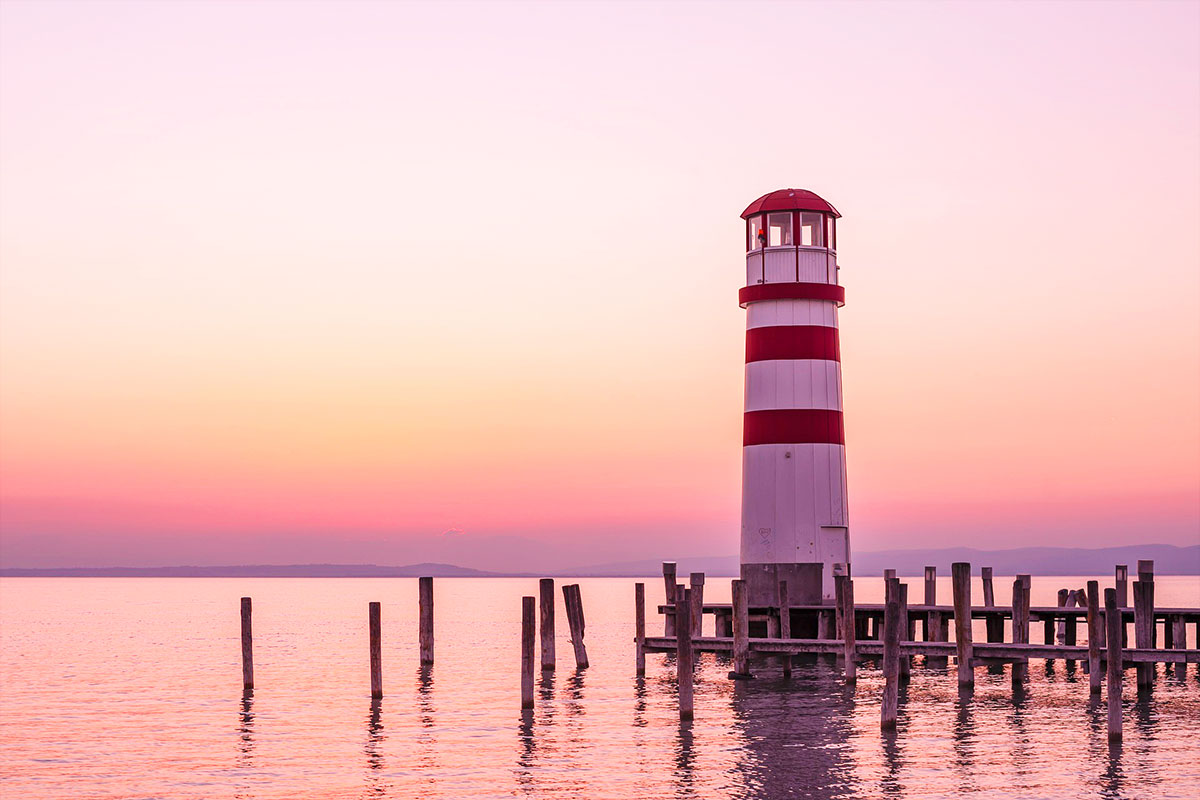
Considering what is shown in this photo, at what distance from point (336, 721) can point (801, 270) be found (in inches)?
650

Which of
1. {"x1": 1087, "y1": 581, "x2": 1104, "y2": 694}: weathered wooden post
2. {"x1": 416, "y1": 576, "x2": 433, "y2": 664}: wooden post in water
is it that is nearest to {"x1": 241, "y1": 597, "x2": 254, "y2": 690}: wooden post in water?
{"x1": 416, "y1": 576, "x2": 433, "y2": 664}: wooden post in water

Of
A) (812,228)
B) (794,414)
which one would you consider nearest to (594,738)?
(794,414)

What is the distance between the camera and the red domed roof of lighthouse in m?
37.6

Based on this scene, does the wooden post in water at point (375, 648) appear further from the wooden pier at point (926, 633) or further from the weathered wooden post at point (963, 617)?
the weathered wooden post at point (963, 617)

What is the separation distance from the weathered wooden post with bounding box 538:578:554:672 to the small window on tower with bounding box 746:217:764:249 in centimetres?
1053

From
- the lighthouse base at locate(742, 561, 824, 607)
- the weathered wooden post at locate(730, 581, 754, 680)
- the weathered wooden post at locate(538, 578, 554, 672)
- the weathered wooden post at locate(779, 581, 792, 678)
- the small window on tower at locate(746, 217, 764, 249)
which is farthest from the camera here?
the small window on tower at locate(746, 217, 764, 249)

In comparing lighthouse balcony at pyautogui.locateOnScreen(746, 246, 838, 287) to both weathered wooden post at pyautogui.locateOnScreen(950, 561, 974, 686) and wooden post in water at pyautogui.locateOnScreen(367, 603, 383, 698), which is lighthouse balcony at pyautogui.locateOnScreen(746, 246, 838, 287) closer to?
weathered wooden post at pyautogui.locateOnScreen(950, 561, 974, 686)

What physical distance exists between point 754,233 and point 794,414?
5.25 metres

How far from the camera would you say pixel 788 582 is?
37094 millimetres

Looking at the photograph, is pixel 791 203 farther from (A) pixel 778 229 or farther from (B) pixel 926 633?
(B) pixel 926 633

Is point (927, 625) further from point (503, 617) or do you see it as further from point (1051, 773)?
point (503, 617)

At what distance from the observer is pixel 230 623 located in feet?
358

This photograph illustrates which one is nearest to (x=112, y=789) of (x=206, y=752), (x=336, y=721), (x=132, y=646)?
(x=206, y=752)

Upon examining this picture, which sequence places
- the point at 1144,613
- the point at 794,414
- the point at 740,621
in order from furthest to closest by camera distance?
the point at 794,414, the point at 740,621, the point at 1144,613
